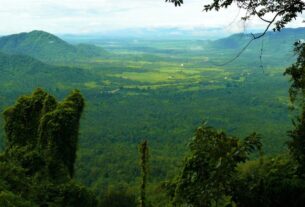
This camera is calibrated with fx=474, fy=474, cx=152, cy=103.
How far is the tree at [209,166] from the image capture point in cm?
1204

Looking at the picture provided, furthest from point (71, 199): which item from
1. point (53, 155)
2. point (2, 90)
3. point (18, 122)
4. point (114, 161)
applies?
point (2, 90)

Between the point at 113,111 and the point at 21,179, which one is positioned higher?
the point at 21,179

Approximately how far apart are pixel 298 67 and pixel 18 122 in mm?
16479

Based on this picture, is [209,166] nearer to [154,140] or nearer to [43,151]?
[43,151]

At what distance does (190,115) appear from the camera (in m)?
135

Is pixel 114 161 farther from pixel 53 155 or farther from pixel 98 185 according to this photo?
pixel 53 155

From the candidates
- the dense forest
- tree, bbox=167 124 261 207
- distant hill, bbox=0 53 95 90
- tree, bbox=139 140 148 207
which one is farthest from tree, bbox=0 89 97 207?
distant hill, bbox=0 53 95 90

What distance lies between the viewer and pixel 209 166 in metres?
12.5

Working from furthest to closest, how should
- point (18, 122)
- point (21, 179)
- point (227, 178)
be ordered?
point (18, 122) < point (21, 179) < point (227, 178)

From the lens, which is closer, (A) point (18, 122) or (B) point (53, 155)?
(B) point (53, 155)

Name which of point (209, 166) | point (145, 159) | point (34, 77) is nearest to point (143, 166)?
point (145, 159)

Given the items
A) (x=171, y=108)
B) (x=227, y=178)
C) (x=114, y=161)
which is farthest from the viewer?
(x=171, y=108)

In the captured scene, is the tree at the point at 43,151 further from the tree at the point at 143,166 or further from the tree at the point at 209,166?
the tree at the point at 209,166

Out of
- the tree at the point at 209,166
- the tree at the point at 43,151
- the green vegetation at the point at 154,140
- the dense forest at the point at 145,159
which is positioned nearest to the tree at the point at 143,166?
the dense forest at the point at 145,159
